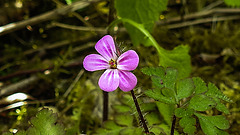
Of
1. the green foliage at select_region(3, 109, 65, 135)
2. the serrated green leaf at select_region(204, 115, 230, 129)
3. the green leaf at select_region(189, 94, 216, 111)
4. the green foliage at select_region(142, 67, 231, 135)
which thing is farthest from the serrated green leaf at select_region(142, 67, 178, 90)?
the green foliage at select_region(3, 109, 65, 135)

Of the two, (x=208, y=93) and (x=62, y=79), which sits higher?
(x=62, y=79)

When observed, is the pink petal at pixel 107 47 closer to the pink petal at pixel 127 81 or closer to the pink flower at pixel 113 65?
the pink flower at pixel 113 65

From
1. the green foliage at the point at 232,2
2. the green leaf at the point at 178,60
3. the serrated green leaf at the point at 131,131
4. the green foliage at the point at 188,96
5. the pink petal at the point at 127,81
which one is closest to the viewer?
the pink petal at the point at 127,81

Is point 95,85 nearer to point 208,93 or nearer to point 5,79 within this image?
point 5,79

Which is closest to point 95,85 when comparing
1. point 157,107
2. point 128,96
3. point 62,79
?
point 62,79

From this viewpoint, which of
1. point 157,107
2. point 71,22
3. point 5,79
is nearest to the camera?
point 157,107

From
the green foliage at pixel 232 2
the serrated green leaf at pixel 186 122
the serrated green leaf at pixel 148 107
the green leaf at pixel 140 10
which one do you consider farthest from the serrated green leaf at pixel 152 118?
the green foliage at pixel 232 2

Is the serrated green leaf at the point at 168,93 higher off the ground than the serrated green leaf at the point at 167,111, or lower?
higher

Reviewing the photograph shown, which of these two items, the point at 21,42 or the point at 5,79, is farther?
the point at 21,42
